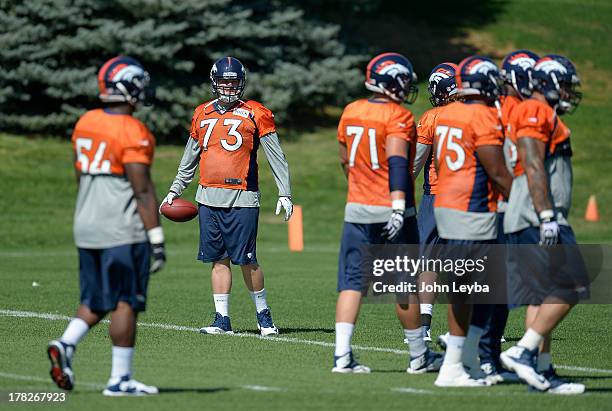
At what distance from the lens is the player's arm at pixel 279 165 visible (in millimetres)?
12195

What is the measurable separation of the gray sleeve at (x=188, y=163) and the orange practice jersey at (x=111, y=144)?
13.0 ft

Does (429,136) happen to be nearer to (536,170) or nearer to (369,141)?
(369,141)

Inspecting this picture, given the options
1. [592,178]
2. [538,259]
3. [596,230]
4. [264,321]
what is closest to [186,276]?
[264,321]

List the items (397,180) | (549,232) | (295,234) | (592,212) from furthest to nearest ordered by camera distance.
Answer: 1. (592,212)
2. (295,234)
3. (397,180)
4. (549,232)

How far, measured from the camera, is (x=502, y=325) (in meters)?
9.52

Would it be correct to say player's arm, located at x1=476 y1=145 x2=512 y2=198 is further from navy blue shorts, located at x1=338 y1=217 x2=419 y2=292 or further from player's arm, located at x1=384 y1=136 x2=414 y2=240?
navy blue shorts, located at x1=338 y1=217 x2=419 y2=292

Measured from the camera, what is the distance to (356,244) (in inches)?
374

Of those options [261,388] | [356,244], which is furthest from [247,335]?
[261,388]

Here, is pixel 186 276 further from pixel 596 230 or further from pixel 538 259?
pixel 596 230

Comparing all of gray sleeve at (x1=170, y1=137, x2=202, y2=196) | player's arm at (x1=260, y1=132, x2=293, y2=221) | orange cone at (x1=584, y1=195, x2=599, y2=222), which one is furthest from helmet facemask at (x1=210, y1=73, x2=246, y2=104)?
orange cone at (x1=584, y1=195, x2=599, y2=222)

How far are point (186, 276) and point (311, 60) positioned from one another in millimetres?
17803

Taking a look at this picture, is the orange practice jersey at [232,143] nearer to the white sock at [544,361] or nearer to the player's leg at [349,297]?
the player's leg at [349,297]

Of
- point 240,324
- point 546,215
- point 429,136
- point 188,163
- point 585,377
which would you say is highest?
point 429,136

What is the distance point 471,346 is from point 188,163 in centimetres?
424
